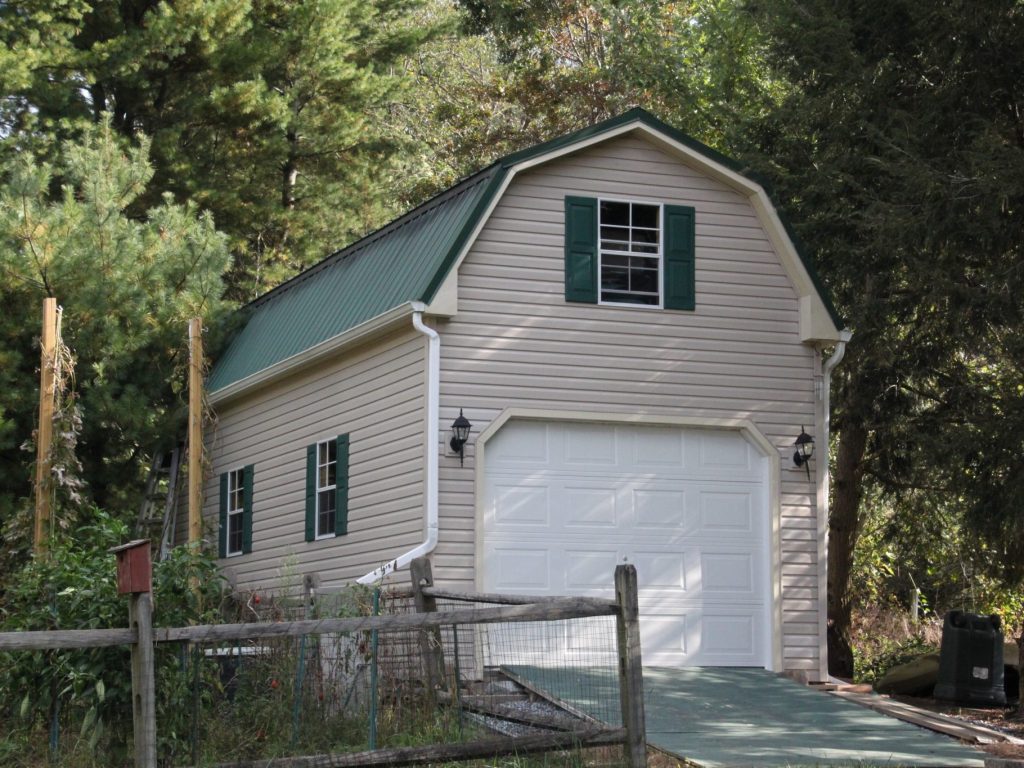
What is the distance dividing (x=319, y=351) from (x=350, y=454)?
1253mm

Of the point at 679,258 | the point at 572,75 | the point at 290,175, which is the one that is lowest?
the point at 679,258

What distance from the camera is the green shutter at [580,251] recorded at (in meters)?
14.4

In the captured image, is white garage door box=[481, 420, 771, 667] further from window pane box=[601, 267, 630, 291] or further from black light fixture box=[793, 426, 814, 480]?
window pane box=[601, 267, 630, 291]

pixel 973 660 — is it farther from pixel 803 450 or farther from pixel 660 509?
pixel 660 509

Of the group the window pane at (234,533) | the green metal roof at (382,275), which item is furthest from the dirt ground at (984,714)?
the window pane at (234,533)

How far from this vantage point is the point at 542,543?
1393 centimetres

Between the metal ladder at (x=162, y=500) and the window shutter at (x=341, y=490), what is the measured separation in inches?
167

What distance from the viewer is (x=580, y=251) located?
14492mm

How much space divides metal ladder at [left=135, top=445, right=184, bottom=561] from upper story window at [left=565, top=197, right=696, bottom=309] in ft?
24.4

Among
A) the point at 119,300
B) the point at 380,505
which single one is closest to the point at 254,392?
the point at 119,300

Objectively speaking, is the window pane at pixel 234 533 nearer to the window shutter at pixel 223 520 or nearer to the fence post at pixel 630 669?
the window shutter at pixel 223 520

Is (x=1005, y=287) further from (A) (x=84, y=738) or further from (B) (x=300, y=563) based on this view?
(A) (x=84, y=738)

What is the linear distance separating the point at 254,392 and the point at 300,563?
274 centimetres

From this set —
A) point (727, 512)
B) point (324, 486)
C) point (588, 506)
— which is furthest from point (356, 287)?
point (727, 512)
